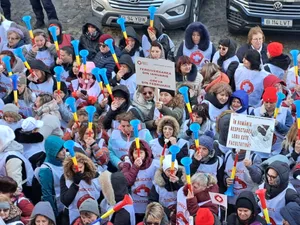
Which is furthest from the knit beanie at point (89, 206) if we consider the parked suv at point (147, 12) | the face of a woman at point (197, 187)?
the parked suv at point (147, 12)

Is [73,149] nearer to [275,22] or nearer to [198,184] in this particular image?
[198,184]

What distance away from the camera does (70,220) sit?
711cm

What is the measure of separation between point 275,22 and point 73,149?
5.44 metres

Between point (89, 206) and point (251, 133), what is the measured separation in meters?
1.83

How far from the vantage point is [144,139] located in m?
7.79

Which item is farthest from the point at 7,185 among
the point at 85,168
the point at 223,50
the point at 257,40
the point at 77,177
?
the point at 257,40

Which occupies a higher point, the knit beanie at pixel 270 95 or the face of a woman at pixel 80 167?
the knit beanie at pixel 270 95

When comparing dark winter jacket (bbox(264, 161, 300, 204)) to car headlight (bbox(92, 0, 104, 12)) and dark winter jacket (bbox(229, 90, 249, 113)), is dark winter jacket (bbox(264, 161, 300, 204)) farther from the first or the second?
car headlight (bbox(92, 0, 104, 12))

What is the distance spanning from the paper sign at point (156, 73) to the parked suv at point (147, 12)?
356 cm

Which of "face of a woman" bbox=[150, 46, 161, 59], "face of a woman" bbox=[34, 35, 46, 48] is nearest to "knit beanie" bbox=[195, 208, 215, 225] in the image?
"face of a woman" bbox=[150, 46, 161, 59]

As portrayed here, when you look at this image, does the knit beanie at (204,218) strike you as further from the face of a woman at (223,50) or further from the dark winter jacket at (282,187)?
the face of a woman at (223,50)

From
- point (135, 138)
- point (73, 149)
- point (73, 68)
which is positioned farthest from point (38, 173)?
point (73, 68)

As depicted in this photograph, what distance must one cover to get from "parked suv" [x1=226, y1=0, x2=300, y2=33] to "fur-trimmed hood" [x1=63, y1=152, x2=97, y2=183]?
5.42m

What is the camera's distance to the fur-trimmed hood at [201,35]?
31.8 feet
